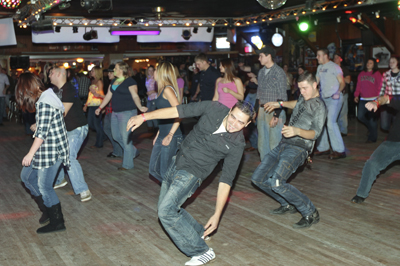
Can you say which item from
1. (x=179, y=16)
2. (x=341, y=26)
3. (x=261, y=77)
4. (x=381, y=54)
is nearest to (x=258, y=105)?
(x=261, y=77)

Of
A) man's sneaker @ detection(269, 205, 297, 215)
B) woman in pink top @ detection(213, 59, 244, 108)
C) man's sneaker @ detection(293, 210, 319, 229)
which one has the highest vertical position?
woman in pink top @ detection(213, 59, 244, 108)

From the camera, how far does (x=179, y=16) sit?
46.9 ft

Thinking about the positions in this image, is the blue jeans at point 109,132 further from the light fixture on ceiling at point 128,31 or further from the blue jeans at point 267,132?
the light fixture on ceiling at point 128,31

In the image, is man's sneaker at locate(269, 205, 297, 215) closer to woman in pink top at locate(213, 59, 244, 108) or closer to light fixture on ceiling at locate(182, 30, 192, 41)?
woman in pink top at locate(213, 59, 244, 108)

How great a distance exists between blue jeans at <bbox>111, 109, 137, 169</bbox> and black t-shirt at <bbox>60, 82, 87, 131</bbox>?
1.60 meters

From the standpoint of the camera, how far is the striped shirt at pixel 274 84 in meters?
6.27

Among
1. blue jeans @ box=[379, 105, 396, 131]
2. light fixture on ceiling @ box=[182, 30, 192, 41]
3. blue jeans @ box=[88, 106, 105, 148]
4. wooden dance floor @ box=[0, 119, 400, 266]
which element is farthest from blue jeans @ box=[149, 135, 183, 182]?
light fixture on ceiling @ box=[182, 30, 192, 41]

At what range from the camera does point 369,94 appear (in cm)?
973

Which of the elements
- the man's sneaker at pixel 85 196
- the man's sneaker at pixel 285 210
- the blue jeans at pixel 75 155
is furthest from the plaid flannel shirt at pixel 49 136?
the man's sneaker at pixel 285 210

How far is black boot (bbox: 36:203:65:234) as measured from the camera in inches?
172

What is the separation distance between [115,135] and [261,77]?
257 cm

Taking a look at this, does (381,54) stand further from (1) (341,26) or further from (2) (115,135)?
(2) (115,135)

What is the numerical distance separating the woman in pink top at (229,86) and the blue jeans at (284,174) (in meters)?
2.18

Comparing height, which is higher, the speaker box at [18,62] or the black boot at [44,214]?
the speaker box at [18,62]
